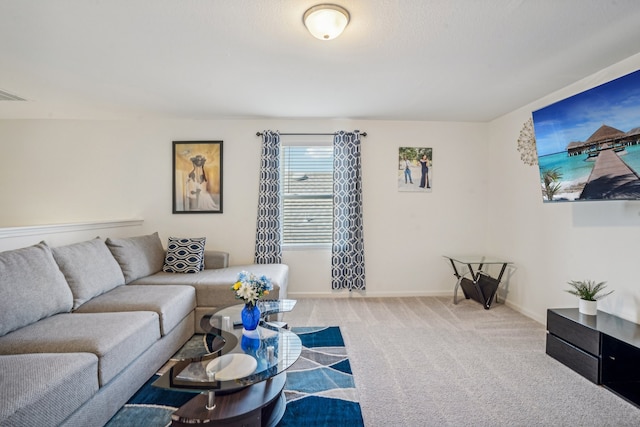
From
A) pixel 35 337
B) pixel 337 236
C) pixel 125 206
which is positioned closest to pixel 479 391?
pixel 337 236

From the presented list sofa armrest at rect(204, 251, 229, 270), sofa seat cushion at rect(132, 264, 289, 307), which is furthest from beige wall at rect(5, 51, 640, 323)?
sofa seat cushion at rect(132, 264, 289, 307)

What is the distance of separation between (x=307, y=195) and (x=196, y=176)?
1.52 meters

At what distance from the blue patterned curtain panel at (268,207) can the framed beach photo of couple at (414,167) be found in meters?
1.73

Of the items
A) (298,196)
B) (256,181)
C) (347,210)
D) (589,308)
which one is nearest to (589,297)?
(589,308)

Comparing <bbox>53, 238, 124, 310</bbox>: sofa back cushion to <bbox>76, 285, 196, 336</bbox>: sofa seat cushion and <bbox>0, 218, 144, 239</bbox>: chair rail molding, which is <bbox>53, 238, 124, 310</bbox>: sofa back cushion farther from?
<bbox>0, 218, 144, 239</bbox>: chair rail molding

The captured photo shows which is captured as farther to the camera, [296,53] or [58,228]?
[58,228]

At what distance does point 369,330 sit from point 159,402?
6.17 ft

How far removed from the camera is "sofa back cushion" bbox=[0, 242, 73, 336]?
1.78 meters

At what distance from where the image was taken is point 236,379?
148 cm

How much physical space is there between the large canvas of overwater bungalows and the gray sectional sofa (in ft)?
9.20

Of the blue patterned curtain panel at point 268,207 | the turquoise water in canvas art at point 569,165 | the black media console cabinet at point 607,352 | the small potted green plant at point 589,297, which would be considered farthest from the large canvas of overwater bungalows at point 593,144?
the blue patterned curtain panel at point 268,207

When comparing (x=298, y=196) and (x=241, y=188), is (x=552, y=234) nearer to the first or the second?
(x=298, y=196)

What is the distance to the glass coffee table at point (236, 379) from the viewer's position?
143cm

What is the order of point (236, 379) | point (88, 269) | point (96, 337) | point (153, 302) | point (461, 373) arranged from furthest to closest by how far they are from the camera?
point (88, 269)
point (153, 302)
point (461, 373)
point (96, 337)
point (236, 379)
